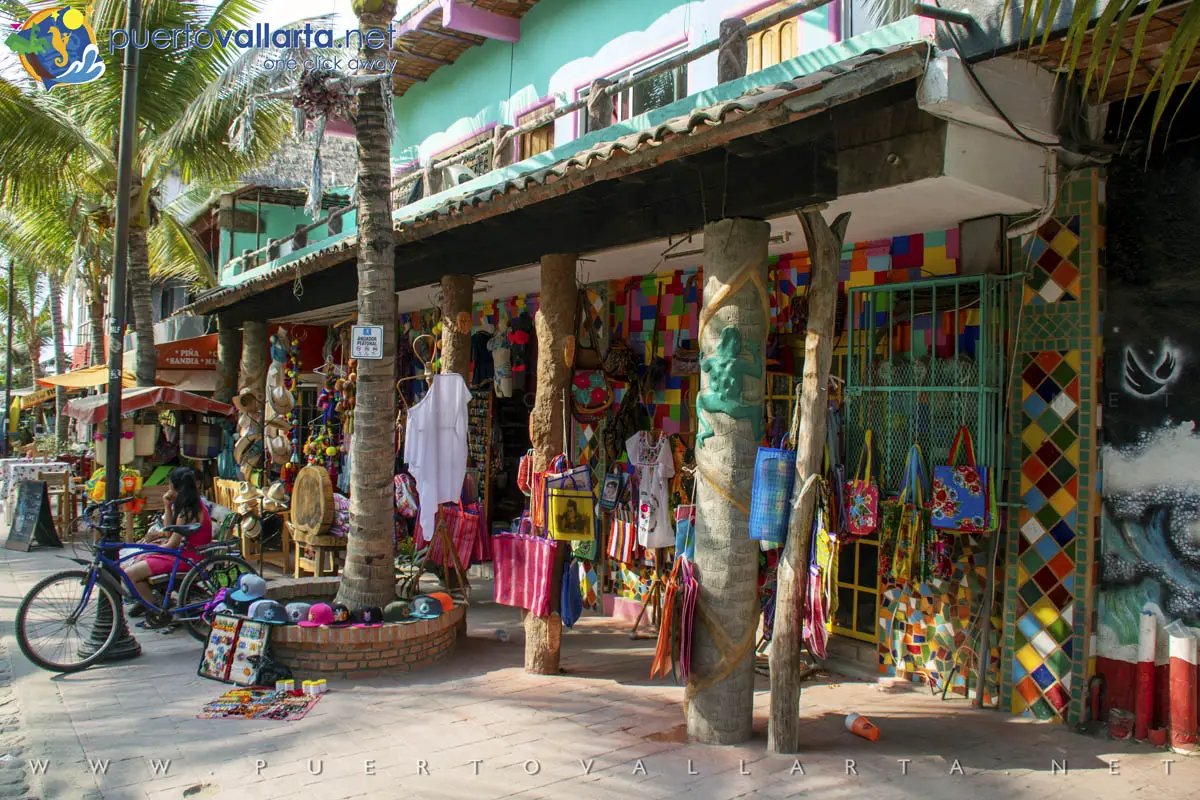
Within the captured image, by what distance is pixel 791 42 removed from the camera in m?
7.94

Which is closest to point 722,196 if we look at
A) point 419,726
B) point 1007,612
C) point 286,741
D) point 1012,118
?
point 1012,118

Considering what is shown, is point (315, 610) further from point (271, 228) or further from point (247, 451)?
point (271, 228)

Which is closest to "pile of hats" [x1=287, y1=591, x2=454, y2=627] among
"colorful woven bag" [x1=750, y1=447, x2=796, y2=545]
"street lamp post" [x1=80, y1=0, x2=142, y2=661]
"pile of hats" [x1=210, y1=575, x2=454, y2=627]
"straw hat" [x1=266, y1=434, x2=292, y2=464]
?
"pile of hats" [x1=210, y1=575, x2=454, y2=627]

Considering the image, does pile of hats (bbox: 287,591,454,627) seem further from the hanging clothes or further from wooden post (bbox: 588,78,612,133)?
wooden post (bbox: 588,78,612,133)

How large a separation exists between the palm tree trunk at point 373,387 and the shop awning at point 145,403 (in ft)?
19.7

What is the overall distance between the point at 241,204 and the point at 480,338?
38.5 feet

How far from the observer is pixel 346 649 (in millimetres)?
6574

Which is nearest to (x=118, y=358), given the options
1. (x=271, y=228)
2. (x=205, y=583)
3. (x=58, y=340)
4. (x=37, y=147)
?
(x=205, y=583)

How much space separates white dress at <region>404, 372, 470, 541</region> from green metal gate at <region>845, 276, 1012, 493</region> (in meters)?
3.42

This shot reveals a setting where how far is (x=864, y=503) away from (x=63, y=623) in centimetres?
629

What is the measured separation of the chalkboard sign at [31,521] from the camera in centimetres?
1312

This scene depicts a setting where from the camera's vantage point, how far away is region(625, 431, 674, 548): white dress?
8.08 meters

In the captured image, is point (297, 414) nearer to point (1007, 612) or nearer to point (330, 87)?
Result: point (330, 87)

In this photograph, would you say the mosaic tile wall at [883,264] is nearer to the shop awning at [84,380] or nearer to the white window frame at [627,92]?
the white window frame at [627,92]
